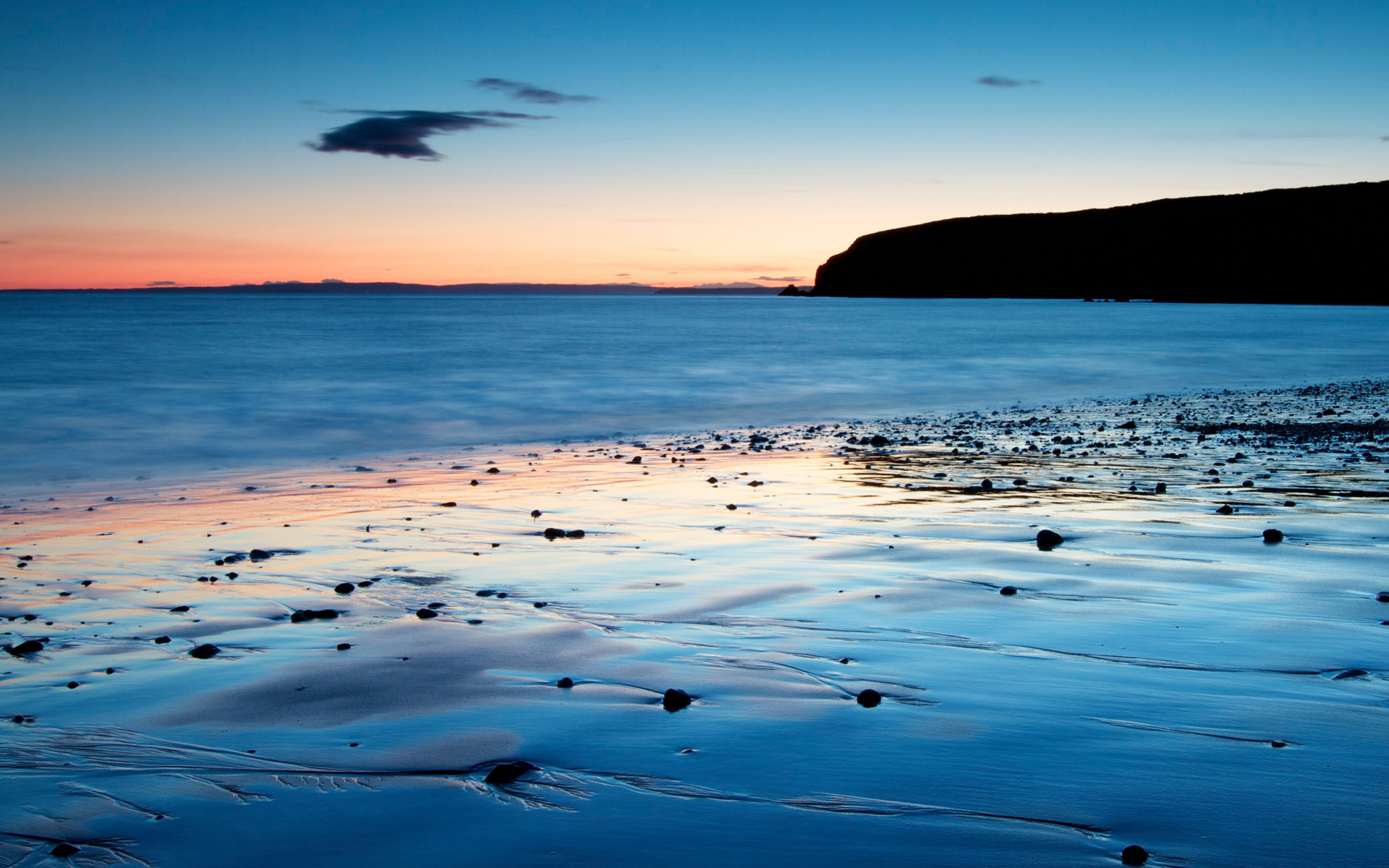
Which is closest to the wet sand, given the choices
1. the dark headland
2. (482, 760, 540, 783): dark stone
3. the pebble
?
(482, 760, 540, 783): dark stone

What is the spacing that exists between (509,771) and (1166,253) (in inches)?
6189

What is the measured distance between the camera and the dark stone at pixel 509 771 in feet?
10.4

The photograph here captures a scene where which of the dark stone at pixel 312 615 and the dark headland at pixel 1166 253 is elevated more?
the dark headland at pixel 1166 253

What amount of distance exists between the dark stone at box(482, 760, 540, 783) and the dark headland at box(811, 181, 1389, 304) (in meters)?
140

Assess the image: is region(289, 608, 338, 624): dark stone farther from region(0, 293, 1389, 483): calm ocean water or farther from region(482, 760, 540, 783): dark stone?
region(0, 293, 1389, 483): calm ocean water

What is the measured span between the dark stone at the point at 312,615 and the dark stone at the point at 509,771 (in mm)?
2338

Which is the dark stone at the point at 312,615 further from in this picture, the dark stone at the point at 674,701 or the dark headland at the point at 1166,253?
the dark headland at the point at 1166,253

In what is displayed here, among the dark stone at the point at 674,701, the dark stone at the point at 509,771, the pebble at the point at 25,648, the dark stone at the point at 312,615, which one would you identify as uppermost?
the dark stone at the point at 674,701

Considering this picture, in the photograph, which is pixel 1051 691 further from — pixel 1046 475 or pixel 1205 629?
pixel 1046 475

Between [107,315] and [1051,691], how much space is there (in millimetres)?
87798

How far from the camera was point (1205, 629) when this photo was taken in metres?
4.63

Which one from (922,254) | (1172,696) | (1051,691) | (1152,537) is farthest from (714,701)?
(922,254)

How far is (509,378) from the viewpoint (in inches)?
1096

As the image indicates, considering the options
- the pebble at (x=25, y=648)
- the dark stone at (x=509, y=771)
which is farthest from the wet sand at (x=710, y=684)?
the pebble at (x=25, y=648)
